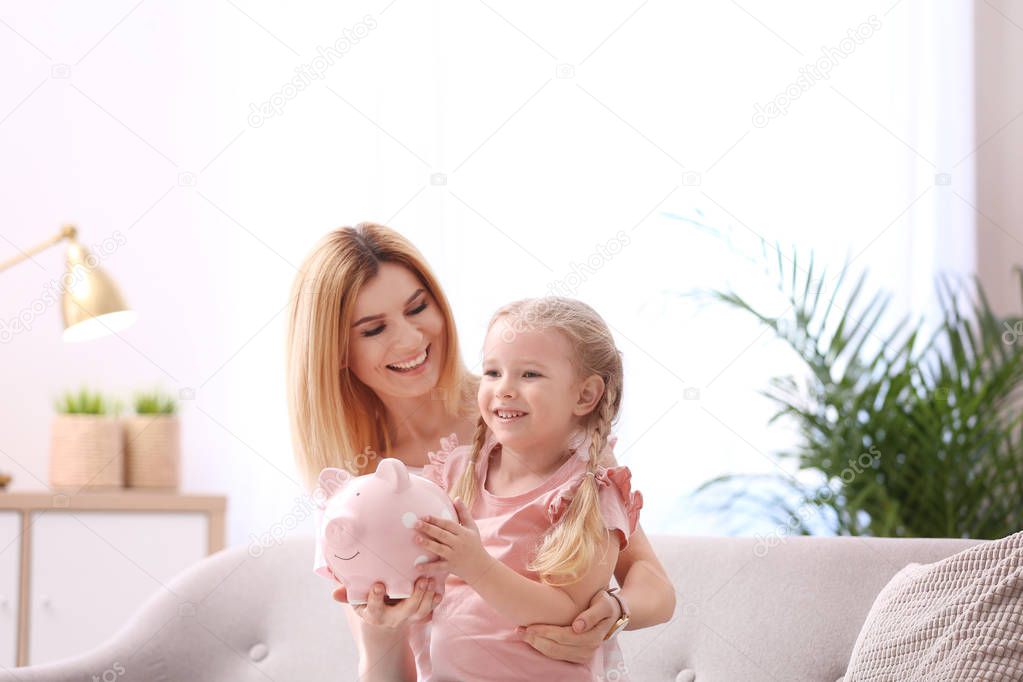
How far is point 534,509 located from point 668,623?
1.94 feet

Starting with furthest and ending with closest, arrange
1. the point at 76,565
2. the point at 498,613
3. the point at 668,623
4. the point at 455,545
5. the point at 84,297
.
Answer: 1. the point at 76,565
2. the point at 84,297
3. the point at 668,623
4. the point at 498,613
5. the point at 455,545

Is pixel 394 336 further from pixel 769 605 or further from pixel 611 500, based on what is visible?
pixel 769 605

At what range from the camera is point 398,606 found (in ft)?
4.38

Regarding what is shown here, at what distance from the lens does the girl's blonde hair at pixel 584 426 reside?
54.4 inches

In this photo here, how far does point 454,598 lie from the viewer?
1486mm

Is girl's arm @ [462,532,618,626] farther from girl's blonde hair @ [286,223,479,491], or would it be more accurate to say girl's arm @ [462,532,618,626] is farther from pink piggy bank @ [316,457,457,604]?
girl's blonde hair @ [286,223,479,491]

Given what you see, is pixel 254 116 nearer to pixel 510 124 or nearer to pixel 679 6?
pixel 510 124

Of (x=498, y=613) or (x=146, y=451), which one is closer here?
(x=498, y=613)

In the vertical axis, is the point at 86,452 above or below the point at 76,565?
above

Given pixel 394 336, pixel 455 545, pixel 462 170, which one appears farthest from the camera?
pixel 462 170

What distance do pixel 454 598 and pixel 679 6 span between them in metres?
2.54

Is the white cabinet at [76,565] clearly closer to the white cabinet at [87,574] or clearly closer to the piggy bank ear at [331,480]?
the white cabinet at [87,574]

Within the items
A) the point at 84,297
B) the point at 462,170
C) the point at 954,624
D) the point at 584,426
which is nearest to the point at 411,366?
the point at 584,426

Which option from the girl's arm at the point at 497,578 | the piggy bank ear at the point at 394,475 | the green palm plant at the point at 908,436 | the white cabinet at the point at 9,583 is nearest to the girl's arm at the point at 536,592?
the girl's arm at the point at 497,578
